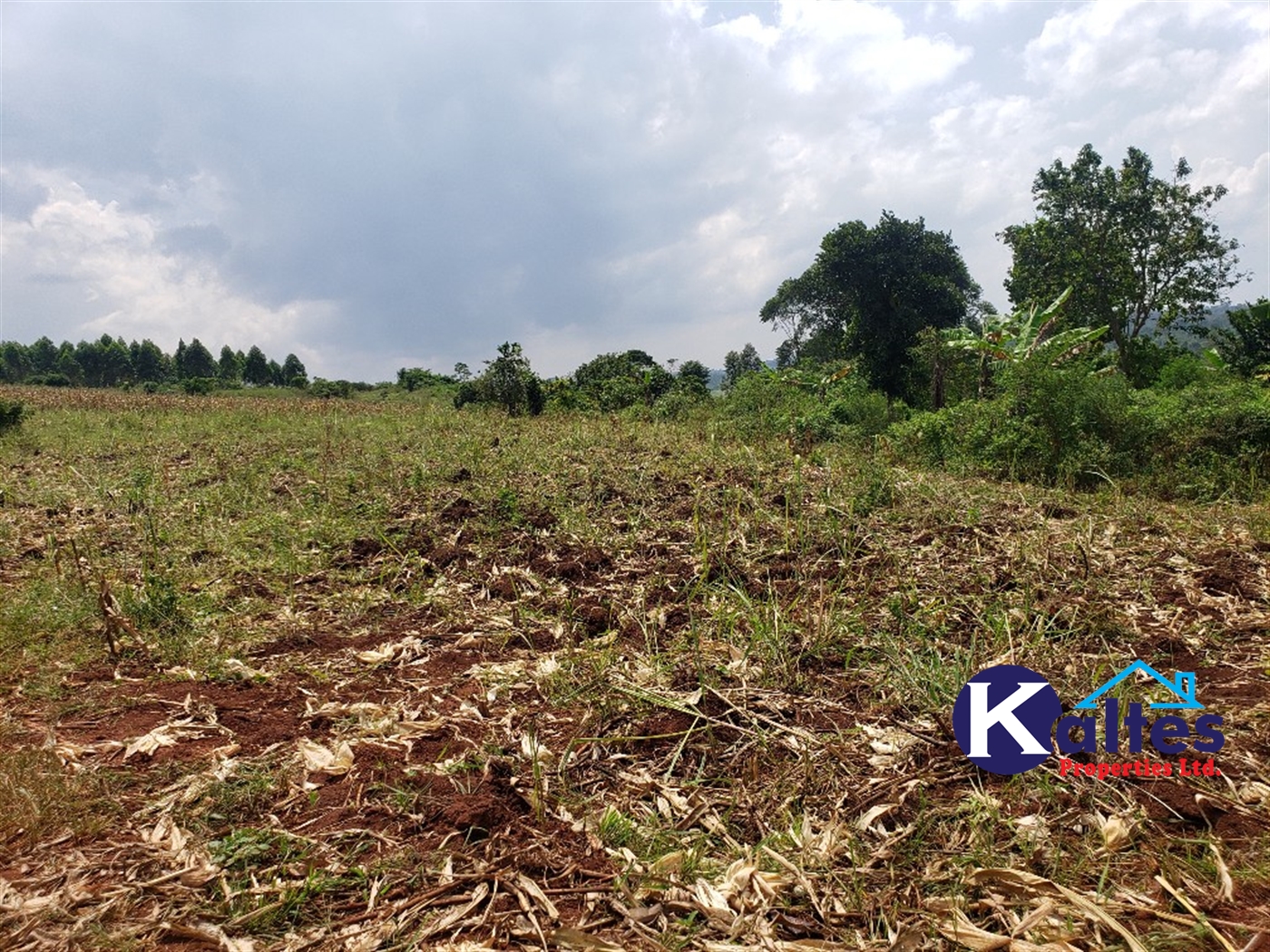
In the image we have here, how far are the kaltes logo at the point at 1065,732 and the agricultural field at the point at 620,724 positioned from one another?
6 centimetres

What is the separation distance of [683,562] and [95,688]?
2.85 meters

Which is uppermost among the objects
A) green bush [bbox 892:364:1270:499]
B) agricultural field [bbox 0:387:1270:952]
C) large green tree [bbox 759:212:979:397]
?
large green tree [bbox 759:212:979:397]

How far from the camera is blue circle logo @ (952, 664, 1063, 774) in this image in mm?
2055

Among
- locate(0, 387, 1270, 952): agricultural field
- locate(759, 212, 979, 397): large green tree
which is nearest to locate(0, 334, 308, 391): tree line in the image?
locate(759, 212, 979, 397): large green tree

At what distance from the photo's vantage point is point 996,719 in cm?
214

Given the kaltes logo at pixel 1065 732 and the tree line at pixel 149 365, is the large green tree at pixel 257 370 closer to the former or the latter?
the tree line at pixel 149 365

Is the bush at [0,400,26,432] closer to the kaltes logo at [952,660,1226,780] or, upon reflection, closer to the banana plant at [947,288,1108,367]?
the kaltes logo at [952,660,1226,780]

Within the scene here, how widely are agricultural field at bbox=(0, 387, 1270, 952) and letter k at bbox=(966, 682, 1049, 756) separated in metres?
0.09

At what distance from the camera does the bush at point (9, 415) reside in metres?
9.55

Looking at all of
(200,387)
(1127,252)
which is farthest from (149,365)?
(1127,252)

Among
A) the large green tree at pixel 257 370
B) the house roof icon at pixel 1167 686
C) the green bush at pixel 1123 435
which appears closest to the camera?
the house roof icon at pixel 1167 686

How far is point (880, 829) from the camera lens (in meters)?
1.86

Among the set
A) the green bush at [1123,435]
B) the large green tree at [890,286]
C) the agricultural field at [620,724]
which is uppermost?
the large green tree at [890,286]

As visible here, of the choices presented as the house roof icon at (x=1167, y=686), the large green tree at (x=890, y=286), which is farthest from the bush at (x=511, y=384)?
the large green tree at (x=890, y=286)
